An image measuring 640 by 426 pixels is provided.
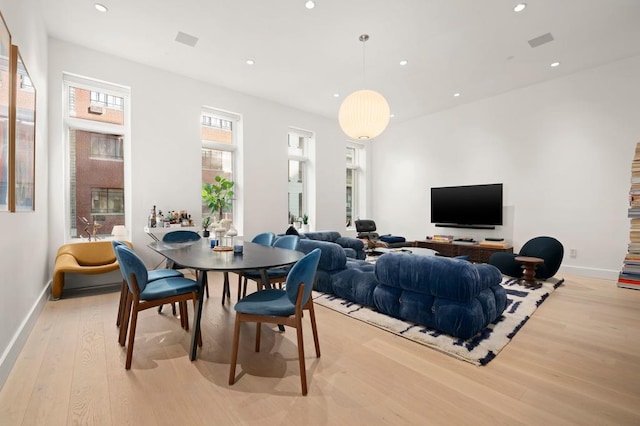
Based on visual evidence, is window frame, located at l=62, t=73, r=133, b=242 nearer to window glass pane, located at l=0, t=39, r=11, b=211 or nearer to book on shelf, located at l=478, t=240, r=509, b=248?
window glass pane, located at l=0, t=39, r=11, b=211

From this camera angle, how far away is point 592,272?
469 cm

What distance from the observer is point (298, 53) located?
166 inches

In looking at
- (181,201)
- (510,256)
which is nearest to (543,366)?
(510,256)

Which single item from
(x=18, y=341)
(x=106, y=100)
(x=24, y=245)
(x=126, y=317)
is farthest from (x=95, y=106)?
(x=126, y=317)

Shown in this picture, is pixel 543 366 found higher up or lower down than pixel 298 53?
lower down

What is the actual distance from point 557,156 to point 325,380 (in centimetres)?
559

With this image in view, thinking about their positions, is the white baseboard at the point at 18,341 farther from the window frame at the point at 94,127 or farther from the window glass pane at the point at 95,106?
the window glass pane at the point at 95,106

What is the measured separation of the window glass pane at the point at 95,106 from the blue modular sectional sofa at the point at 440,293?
4.59 meters

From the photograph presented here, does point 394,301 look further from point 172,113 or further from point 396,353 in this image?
point 172,113

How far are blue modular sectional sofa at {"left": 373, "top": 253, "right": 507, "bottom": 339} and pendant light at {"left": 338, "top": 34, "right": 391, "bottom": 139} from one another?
1.57 meters

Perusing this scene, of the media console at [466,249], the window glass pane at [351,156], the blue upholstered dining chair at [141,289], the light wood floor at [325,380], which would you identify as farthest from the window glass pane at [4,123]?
the window glass pane at [351,156]

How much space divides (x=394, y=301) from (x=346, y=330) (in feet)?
1.84

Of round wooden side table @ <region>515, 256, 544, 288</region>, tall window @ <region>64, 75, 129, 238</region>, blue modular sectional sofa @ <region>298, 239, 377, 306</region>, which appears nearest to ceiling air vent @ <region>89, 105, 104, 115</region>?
tall window @ <region>64, 75, 129, 238</region>

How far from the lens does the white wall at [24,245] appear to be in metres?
1.95
